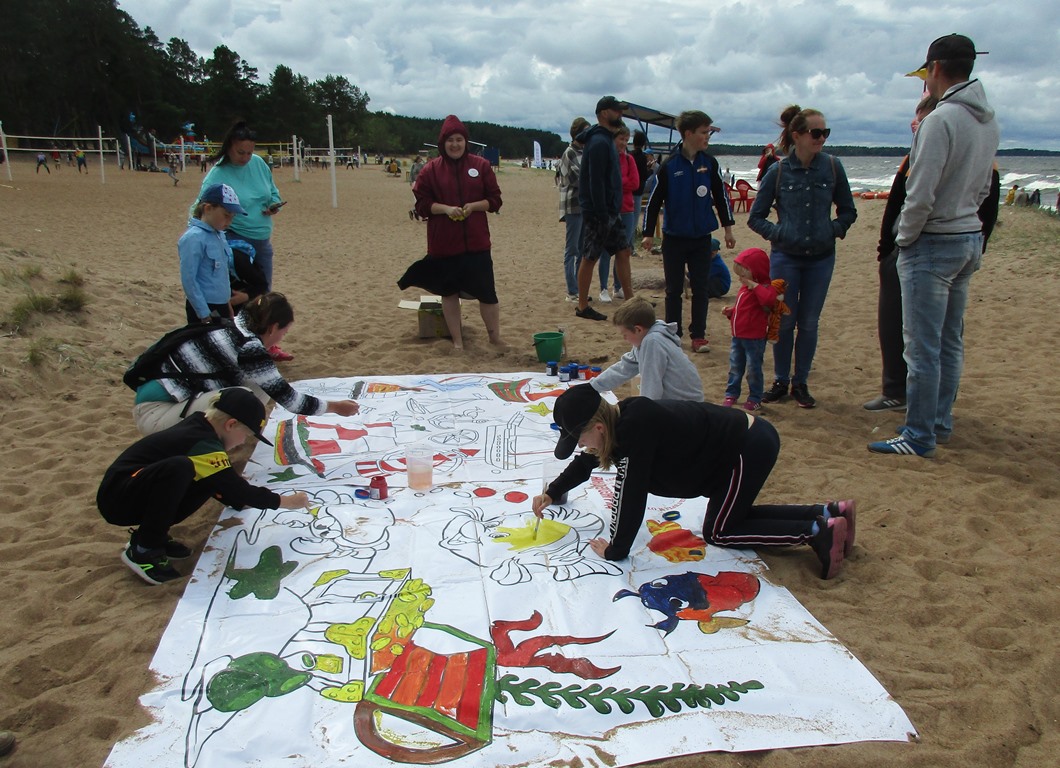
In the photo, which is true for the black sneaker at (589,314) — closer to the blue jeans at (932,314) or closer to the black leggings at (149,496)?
the blue jeans at (932,314)

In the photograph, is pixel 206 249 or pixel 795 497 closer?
pixel 795 497

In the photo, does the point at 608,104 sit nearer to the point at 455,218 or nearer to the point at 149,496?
the point at 455,218

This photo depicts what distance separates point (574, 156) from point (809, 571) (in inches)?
224

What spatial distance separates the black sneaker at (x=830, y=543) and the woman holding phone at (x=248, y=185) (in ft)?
11.9

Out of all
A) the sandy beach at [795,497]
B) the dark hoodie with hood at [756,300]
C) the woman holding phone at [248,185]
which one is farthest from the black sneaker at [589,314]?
the woman holding phone at [248,185]

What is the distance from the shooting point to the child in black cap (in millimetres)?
2711

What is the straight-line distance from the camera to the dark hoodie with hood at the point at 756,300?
172 inches

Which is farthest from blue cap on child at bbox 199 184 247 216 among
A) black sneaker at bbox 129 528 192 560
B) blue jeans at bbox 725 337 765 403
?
blue jeans at bbox 725 337 765 403

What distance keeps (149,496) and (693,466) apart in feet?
6.96

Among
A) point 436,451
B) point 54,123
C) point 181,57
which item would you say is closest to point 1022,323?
point 436,451

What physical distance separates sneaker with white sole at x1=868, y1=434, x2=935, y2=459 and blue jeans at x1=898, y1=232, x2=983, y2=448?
29 mm

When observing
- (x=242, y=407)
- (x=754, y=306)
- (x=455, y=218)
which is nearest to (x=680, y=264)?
(x=754, y=306)

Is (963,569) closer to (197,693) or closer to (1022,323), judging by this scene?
(197,693)

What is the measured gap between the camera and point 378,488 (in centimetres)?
344
